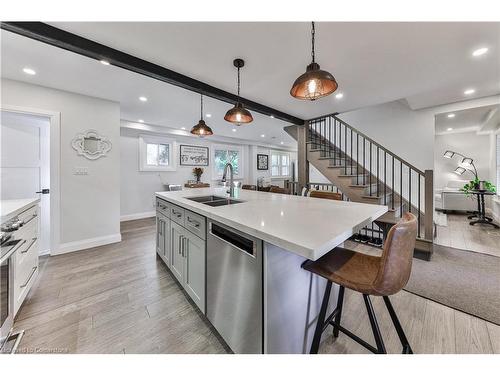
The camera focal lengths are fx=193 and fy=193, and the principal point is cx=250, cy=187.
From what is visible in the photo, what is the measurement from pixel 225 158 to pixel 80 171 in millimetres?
4516

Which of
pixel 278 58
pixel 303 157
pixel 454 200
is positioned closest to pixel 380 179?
pixel 303 157

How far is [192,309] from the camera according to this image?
67.0 inches

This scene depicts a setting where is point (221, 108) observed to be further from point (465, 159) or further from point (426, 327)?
point (465, 159)

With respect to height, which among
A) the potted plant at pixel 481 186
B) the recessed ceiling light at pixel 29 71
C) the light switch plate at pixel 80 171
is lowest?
the potted plant at pixel 481 186

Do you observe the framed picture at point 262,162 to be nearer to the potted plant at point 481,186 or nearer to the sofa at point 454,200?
the sofa at point 454,200

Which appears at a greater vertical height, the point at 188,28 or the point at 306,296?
the point at 188,28

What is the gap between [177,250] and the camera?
1.92 meters

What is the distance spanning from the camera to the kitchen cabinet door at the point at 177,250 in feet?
6.03

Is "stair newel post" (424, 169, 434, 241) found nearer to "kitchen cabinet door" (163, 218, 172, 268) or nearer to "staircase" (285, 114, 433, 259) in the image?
"staircase" (285, 114, 433, 259)

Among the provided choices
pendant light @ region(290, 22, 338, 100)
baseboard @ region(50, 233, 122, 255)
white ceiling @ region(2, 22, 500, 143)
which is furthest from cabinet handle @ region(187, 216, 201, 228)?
baseboard @ region(50, 233, 122, 255)

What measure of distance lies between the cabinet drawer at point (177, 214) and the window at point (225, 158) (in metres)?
4.73

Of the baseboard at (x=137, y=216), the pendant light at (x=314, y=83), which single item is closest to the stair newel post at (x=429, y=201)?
the pendant light at (x=314, y=83)
